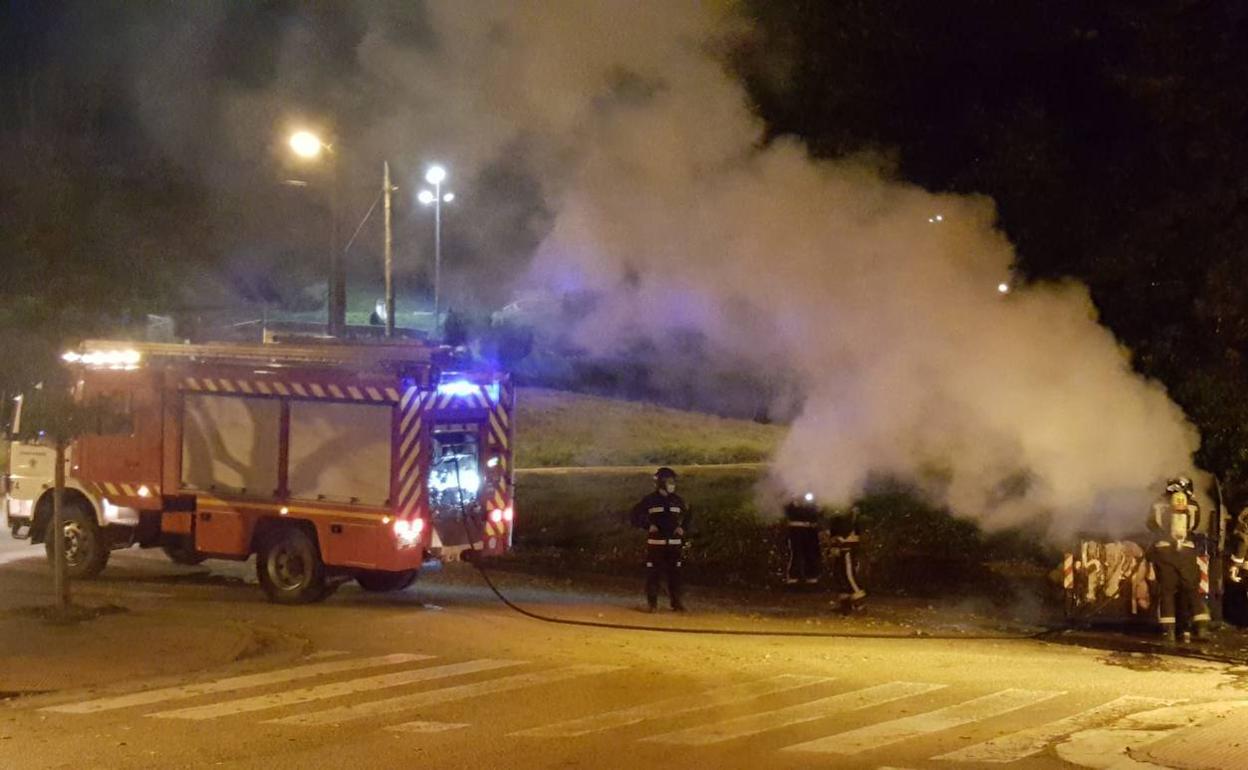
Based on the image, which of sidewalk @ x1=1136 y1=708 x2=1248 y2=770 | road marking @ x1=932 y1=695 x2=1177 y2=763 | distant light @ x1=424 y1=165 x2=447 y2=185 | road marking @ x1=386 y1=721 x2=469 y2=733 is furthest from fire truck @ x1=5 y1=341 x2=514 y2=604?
sidewalk @ x1=1136 y1=708 x2=1248 y2=770

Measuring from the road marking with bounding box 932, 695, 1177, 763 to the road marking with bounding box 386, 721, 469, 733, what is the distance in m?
3.16

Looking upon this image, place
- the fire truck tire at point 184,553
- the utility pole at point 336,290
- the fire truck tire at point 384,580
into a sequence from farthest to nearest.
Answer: the utility pole at point 336,290 < the fire truck tire at point 184,553 < the fire truck tire at point 384,580

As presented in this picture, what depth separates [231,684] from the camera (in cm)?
1108

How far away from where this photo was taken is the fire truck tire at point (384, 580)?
637 inches

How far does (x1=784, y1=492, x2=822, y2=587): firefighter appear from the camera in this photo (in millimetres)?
17188

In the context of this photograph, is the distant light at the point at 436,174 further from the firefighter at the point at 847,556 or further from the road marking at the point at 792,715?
the road marking at the point at 792,715

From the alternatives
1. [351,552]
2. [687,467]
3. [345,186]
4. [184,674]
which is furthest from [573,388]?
[184,674]

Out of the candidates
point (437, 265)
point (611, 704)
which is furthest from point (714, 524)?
point (611, 704)

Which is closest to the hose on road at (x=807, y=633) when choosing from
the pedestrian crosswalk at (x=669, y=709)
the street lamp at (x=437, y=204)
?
the pedestrian crosswalk at (x=669, y=709)

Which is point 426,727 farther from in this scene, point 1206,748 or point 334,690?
point 1206,748

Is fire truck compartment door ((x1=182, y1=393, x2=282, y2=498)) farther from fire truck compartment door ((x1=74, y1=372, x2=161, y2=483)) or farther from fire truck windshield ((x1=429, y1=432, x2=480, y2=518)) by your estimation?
fire truck windshield ((x1=429, y1=432, x2=480, y2=518))

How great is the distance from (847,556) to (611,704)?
5.74 m

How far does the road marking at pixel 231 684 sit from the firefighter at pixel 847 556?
200 inches

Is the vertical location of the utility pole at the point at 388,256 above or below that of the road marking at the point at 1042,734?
above
